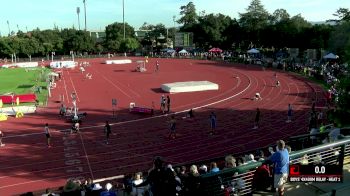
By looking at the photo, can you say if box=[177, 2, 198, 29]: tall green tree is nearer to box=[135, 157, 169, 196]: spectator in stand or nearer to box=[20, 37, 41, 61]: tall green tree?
box=[20, 37, 41, 61]: tall green tree

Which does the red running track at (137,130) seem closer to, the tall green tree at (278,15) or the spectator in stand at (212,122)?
the spectator in stand at (212,122)

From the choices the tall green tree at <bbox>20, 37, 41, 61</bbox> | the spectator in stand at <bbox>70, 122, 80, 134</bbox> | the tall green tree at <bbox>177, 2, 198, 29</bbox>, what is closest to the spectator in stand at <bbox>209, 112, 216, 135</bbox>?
the spectator in stand at <bbox>70, 122, 80, 134</bbox>

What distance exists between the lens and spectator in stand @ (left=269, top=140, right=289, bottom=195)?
7624 millimetres

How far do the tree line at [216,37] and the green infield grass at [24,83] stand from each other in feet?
93.0

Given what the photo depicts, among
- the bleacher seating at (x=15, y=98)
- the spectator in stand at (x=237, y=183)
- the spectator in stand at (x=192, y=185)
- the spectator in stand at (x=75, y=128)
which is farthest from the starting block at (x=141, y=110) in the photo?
the spectator in stand at (x=192, y=185)

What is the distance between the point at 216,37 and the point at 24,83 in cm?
4918

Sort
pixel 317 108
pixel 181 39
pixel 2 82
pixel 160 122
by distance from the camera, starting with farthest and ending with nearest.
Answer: pixel 181 39, pixel 2 82, pixel 317 108, pixel 160 122

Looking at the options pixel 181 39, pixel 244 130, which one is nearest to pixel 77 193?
pixel 244 130

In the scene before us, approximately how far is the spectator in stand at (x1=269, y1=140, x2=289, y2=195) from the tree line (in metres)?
62.0

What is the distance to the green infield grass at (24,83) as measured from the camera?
42644 mm

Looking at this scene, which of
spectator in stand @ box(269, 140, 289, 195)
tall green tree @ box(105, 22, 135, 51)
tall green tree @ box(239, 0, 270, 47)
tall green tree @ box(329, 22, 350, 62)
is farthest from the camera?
tall green tree @ box(105, 22, 135, 51)

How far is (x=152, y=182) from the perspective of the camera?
794 centimetres

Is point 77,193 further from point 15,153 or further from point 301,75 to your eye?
point 301,75

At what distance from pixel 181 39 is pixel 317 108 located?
2165 inches
